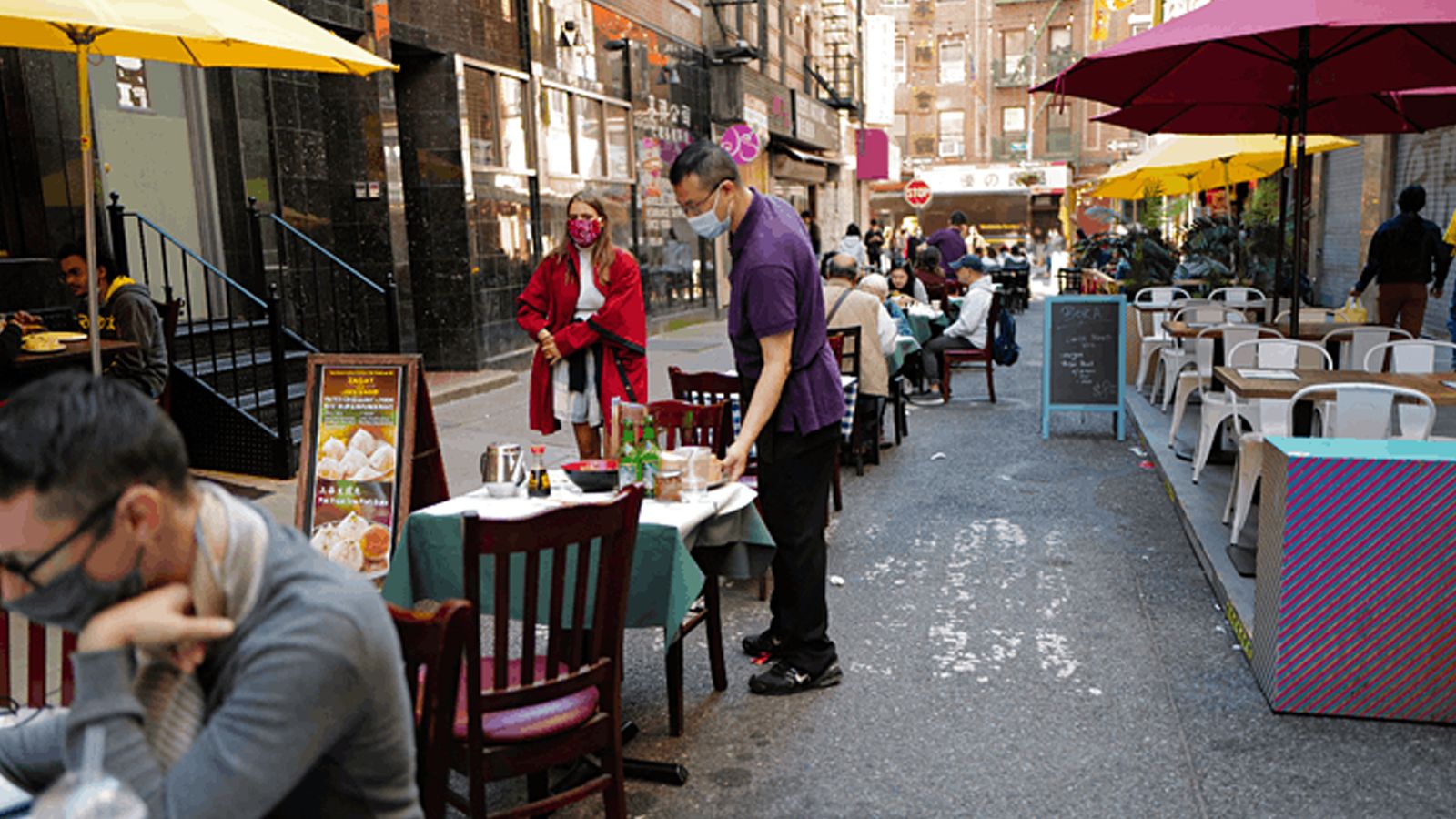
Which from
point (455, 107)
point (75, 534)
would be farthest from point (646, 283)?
point (75, 534)

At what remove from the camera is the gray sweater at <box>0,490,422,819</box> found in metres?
1.35

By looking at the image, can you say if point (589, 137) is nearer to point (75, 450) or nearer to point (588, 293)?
point (588, 293)

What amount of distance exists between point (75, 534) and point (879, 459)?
7.77 m

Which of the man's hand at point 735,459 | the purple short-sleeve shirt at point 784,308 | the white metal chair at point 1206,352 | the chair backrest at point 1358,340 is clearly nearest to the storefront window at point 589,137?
the white metal chair at point 1206,352

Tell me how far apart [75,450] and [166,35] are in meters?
4.41

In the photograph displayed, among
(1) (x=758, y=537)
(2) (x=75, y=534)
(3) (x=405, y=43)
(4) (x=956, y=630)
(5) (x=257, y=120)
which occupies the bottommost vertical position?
(4) (x=956, y=630)

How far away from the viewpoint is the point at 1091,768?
3734mm

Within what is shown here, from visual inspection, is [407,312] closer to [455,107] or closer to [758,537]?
[455,107]

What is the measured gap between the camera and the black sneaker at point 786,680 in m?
4.41

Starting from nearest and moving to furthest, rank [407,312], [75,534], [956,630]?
1. [75,534]
2. [956,630]
3. [407,312]

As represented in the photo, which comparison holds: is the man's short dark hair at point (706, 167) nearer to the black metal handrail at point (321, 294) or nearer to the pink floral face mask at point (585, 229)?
the pink floral face mask at point (585, 229)

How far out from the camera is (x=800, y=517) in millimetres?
4320

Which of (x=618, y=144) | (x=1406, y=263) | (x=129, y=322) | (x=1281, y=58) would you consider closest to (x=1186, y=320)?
(x=1406, y=263)

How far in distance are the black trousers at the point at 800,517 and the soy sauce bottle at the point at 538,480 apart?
853mm
